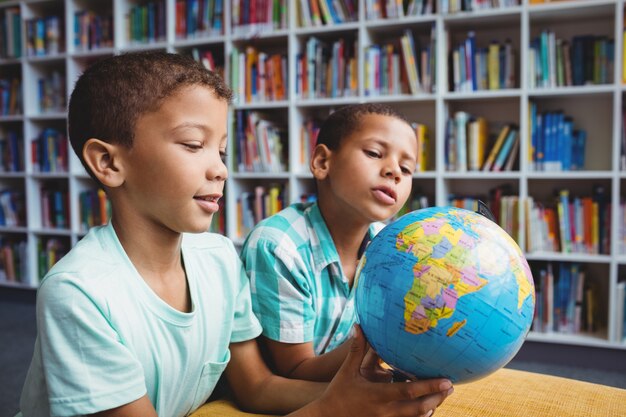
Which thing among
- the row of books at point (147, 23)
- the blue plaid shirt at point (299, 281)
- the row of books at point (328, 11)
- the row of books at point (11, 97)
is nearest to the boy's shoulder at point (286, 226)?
the blue plaid shirt at point (299, 281)

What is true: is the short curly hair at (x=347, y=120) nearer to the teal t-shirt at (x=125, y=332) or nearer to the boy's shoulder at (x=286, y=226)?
the boy's shoulder at (x=286, y=226)

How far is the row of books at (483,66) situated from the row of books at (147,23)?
7.83ft

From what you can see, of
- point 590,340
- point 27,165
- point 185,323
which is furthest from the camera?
point 27,165

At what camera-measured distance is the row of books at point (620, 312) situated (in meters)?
3.22

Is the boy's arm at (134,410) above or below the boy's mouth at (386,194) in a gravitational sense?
below

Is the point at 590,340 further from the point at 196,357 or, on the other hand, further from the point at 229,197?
the point at 196,357

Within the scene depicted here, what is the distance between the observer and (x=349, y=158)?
1.47 m

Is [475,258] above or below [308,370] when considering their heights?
above

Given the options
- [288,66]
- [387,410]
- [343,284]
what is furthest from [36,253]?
[387,410]

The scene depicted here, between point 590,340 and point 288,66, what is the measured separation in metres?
2.73

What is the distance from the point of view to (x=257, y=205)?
4.11 meters

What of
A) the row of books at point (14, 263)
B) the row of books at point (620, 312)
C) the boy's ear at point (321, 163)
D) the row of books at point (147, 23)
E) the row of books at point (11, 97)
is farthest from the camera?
the row of books at point (11, 97)

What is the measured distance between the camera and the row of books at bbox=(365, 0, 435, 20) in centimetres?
358

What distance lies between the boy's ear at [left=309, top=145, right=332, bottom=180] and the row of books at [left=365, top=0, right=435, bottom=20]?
235 centimetres
